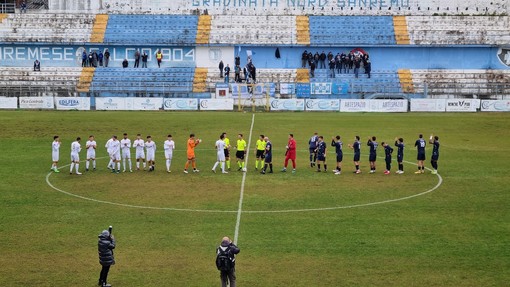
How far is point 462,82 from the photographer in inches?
2995

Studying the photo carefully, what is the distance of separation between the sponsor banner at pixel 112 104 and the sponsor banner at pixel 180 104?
332 cm

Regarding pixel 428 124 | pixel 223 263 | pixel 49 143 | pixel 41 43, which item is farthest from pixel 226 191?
pixel 41 43

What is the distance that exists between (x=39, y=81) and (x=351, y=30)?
32354 mm

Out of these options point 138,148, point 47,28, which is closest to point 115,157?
point 138,148

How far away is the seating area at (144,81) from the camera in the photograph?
73625mm

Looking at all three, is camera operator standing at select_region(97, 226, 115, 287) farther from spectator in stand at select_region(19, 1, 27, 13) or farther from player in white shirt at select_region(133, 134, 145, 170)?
spectator in stand at select_region(19, 1, 27, 13)

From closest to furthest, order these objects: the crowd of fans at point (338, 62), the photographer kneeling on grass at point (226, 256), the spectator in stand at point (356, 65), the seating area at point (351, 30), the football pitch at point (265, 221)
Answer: the photographer kneeling on grass at point (226, 256) < the football pitch at point (265, 221) < the spectator in stand at point (356, 65) < the crowd of fans at point (338, 62) < the seating area at point (351, 30)

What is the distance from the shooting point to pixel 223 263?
64.2 feet

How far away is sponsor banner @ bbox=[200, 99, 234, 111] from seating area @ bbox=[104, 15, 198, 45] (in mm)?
12761

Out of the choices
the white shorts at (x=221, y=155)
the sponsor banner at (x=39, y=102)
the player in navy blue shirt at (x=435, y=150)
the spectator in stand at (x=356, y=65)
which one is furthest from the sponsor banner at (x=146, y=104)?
the player in navy blue shirt at (x=435, y=150)

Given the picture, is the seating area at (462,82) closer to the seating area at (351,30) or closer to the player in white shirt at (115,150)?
the seating area at (351,30)

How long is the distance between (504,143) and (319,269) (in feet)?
103

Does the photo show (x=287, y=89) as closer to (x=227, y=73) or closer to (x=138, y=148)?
(x=227, y=73)

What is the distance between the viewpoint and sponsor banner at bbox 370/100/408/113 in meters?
68.9
